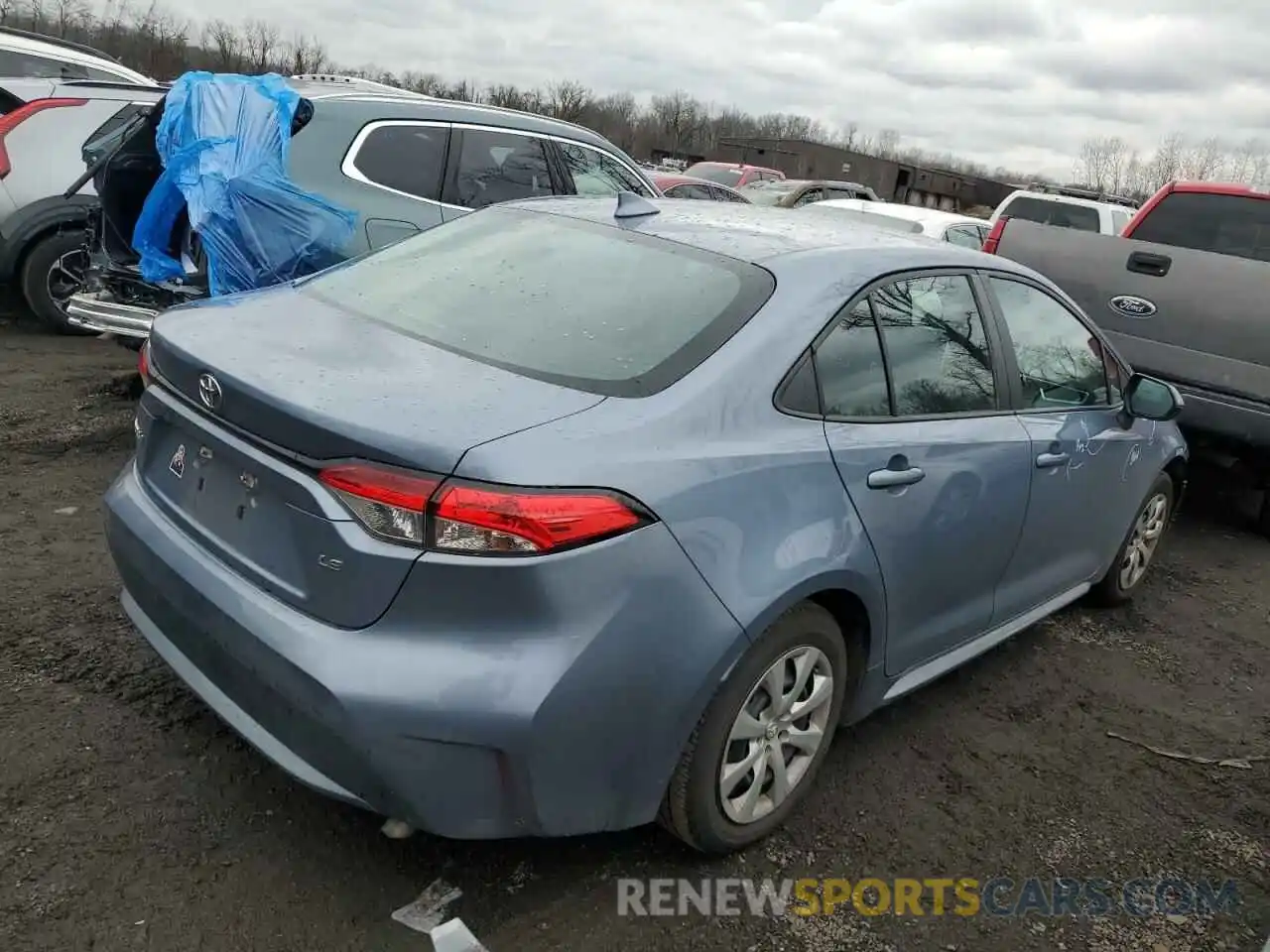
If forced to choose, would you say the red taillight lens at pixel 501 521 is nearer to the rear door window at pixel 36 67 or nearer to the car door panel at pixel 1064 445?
the car door panel at pixel 1064 445

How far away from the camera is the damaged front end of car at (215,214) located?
5.00m

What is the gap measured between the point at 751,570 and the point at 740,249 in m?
1.05

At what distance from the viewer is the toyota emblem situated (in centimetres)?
234

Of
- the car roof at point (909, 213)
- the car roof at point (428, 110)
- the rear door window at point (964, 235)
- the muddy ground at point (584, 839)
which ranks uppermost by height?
the car roof at point (428, 110)

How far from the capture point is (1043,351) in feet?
12.1

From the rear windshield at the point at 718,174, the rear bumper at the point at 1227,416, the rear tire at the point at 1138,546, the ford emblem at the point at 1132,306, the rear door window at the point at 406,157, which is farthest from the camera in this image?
the rear windshield at the point at 718,174

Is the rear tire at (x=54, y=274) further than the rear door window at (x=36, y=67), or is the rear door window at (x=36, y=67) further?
the rear door window at (x=36, y=67)

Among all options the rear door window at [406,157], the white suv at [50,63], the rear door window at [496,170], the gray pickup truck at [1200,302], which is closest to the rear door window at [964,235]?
the gray pickup truck at [1200,302]

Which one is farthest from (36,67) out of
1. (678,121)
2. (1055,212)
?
(678,121)

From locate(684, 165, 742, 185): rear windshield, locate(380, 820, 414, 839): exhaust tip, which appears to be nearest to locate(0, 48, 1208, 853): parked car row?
locate(380, 820, 414, 839): exhaust tip

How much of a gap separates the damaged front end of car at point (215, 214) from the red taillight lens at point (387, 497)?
10.8 feet

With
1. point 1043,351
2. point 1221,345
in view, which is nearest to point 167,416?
point 1043,351

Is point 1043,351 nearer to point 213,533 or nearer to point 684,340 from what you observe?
point 684,340

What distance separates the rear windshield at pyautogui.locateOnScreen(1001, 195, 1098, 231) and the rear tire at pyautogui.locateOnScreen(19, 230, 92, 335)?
10277 mm
